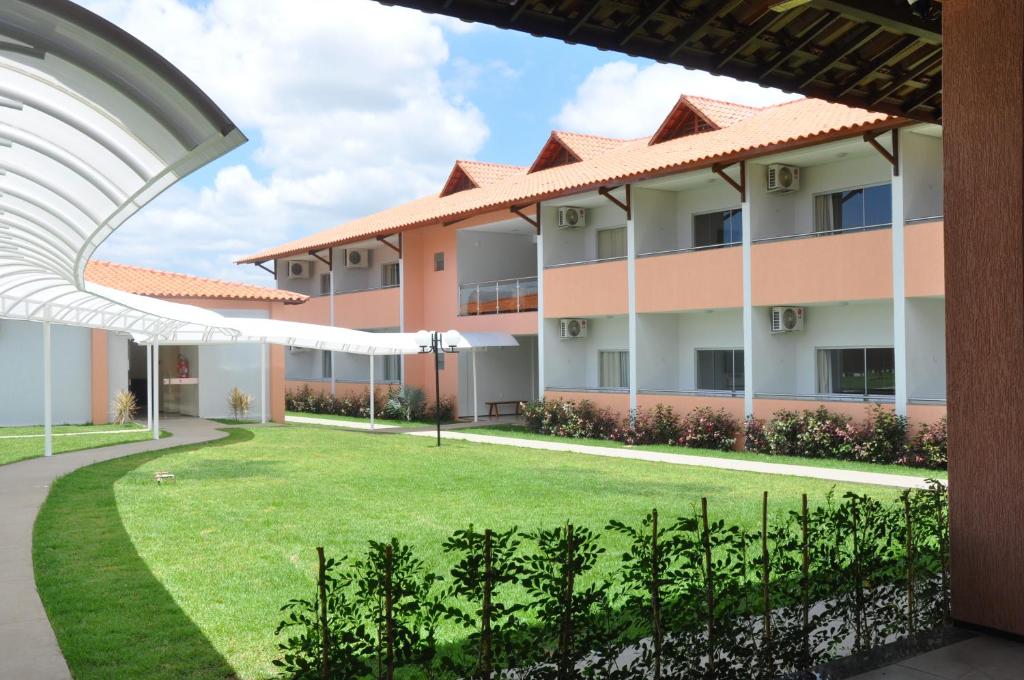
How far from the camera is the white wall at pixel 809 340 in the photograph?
18.9 metres

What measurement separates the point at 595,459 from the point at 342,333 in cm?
1028

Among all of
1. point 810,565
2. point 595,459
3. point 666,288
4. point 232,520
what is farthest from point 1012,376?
point 666,288

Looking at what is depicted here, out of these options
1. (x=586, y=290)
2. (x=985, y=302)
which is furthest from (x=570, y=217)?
(x=985, y=302)

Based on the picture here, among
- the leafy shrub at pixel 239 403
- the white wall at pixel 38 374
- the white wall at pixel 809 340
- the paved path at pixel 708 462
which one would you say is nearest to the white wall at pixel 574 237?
the paved path at pixel 708 462

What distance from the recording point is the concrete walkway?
5816mm

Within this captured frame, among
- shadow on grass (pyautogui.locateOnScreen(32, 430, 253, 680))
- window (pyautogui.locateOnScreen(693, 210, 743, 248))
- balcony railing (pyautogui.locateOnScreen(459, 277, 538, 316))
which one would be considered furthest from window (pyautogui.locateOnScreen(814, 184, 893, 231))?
shadow on grass (pyautogui.locateOnScreen(32, 430, 253, 680))

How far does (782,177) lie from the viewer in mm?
19766

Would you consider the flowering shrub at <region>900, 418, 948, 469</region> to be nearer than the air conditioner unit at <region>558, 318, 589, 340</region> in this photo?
Yes

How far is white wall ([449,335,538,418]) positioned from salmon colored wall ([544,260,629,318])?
4746 millimetres

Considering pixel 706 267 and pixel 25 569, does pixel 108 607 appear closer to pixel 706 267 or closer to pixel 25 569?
pixel 25 569

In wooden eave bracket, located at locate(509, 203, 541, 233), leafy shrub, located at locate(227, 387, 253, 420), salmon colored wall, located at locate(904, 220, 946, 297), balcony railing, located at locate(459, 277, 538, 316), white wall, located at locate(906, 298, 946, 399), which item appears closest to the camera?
salmon colored wall, located at locate(904, 220, 946, 297)

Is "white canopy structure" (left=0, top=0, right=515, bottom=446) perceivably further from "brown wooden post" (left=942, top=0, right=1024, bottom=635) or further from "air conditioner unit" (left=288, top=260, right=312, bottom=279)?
"air conditioner unit" (left=288, top=260, right=312, bottom=279)

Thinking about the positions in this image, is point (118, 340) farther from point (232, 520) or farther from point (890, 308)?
point (890, 308)

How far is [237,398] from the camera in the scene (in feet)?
92.9
